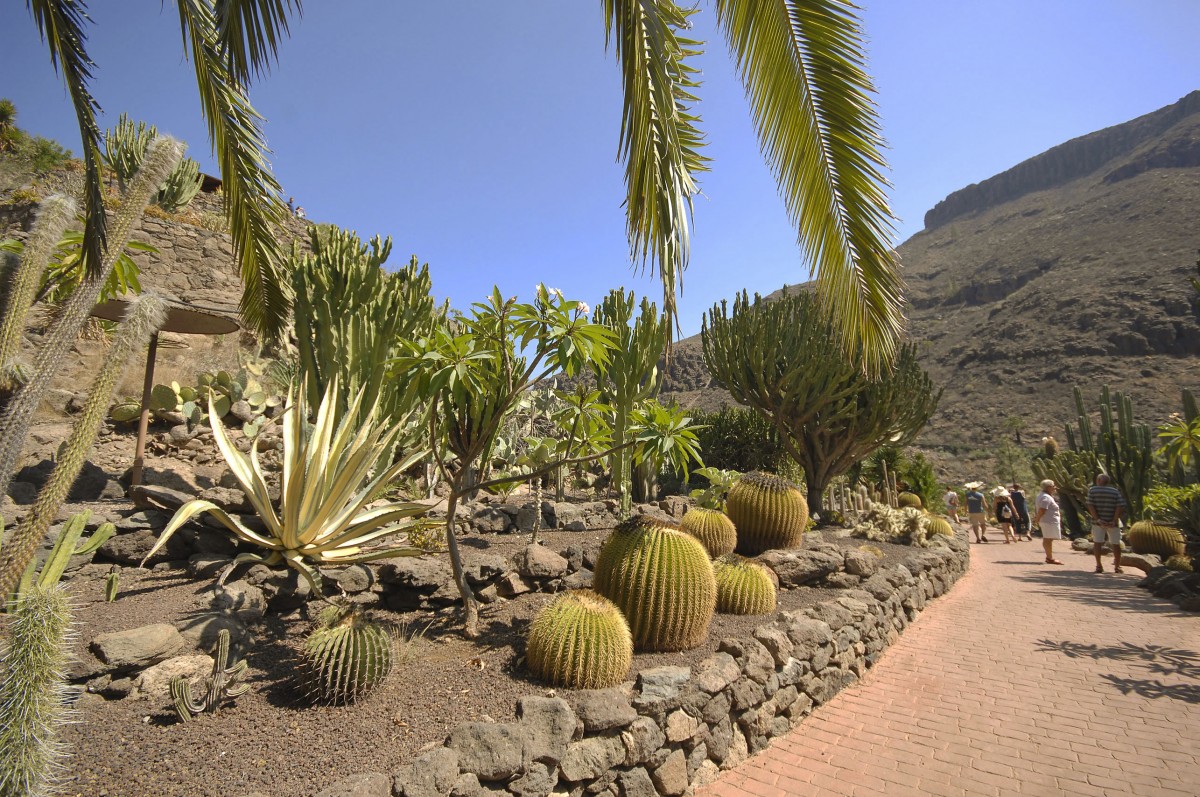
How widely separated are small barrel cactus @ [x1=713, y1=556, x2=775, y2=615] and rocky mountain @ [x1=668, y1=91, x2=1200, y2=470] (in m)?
24.9

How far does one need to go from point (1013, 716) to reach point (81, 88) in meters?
7.18

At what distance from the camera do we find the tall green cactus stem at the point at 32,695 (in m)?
1.94

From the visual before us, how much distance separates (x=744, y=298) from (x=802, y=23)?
8.80 m

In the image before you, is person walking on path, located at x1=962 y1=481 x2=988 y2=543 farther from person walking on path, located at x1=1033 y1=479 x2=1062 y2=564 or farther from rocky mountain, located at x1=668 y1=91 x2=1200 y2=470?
rocky mountain, located at x1=668 y1=91 x2=1200 y2=470

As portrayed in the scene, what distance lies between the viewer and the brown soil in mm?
2289

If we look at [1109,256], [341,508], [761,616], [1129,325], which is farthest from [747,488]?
[1109,256]

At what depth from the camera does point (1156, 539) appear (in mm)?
9742

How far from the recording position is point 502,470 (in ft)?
30.0

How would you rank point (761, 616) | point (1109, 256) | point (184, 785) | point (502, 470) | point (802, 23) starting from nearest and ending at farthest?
point (184, 785) < point (802, 23) < point (761, 616) < point (502, 470) < point (1109, 256)

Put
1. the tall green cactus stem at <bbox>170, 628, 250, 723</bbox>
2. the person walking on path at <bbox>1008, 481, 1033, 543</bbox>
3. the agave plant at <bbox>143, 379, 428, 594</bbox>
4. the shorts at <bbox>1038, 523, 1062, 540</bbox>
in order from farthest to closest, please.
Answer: the person walking on path at <bbox>1008, 481, 1033, 543</bbox> < the shorts at <bbox>1038, 523, 1062, 540</bbox> < the agave plant at <bbox>143, 379, 428, 594</bbox> < the tall green cactus stem at <bbox>170, 628, 250, 723</bbox>

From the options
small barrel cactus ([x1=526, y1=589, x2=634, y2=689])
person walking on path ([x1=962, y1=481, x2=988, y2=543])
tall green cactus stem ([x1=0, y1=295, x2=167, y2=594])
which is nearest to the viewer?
tall green cactus stem ([x1=0, y1=295, x2=167, y2=594])

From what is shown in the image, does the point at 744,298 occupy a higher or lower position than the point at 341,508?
higher

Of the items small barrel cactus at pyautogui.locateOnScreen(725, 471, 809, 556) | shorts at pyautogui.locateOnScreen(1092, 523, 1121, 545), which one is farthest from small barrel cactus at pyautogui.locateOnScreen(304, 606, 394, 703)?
shorts at pyautogui.locateOnScreen(1092, 523, 1121, 545)

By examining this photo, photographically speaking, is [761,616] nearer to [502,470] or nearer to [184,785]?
[184,785]
